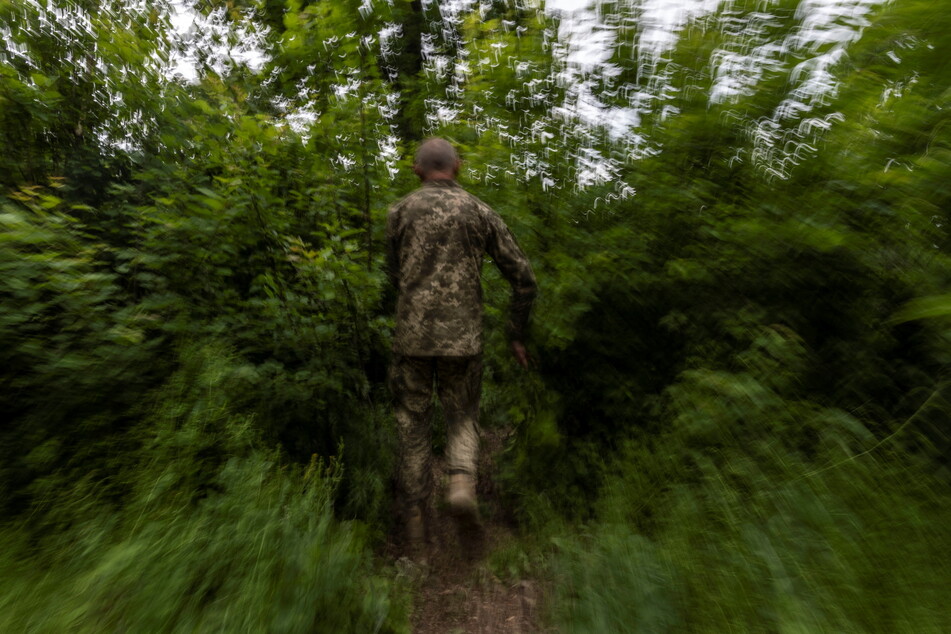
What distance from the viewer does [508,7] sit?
3.71 m

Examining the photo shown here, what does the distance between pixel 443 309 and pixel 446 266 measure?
27 cm

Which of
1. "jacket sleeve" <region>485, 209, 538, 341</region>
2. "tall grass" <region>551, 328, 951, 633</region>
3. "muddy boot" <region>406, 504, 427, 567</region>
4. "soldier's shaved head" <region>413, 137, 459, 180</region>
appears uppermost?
"soldier's shaved head" <region>413, 137, 459, 180</region>

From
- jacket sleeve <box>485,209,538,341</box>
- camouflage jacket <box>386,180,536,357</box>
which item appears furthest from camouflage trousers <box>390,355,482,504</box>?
jacket sleeve <box>485,209,538,341</box>

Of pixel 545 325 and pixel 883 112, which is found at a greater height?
pixel 883 112

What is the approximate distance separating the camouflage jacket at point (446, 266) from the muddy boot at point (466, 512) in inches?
30.9

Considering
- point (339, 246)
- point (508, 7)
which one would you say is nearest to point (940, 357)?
point (339, 246)

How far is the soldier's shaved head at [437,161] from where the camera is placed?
297 cm

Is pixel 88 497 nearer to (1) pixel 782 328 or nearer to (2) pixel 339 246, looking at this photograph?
(2) pixel 339 246

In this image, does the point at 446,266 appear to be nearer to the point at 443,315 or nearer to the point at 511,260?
the point at 443,315

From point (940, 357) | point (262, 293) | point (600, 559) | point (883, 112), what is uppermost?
point (883, 112)

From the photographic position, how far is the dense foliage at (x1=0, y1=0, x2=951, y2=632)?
1.67 metres

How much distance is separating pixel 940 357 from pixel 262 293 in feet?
12.7

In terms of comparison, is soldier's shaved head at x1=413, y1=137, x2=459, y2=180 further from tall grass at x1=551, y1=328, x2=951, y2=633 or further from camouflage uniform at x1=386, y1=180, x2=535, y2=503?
tall grass at x1=551, y1=328, x2=951, y2=633

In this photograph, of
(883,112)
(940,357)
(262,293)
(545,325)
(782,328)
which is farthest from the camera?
(262,293)
